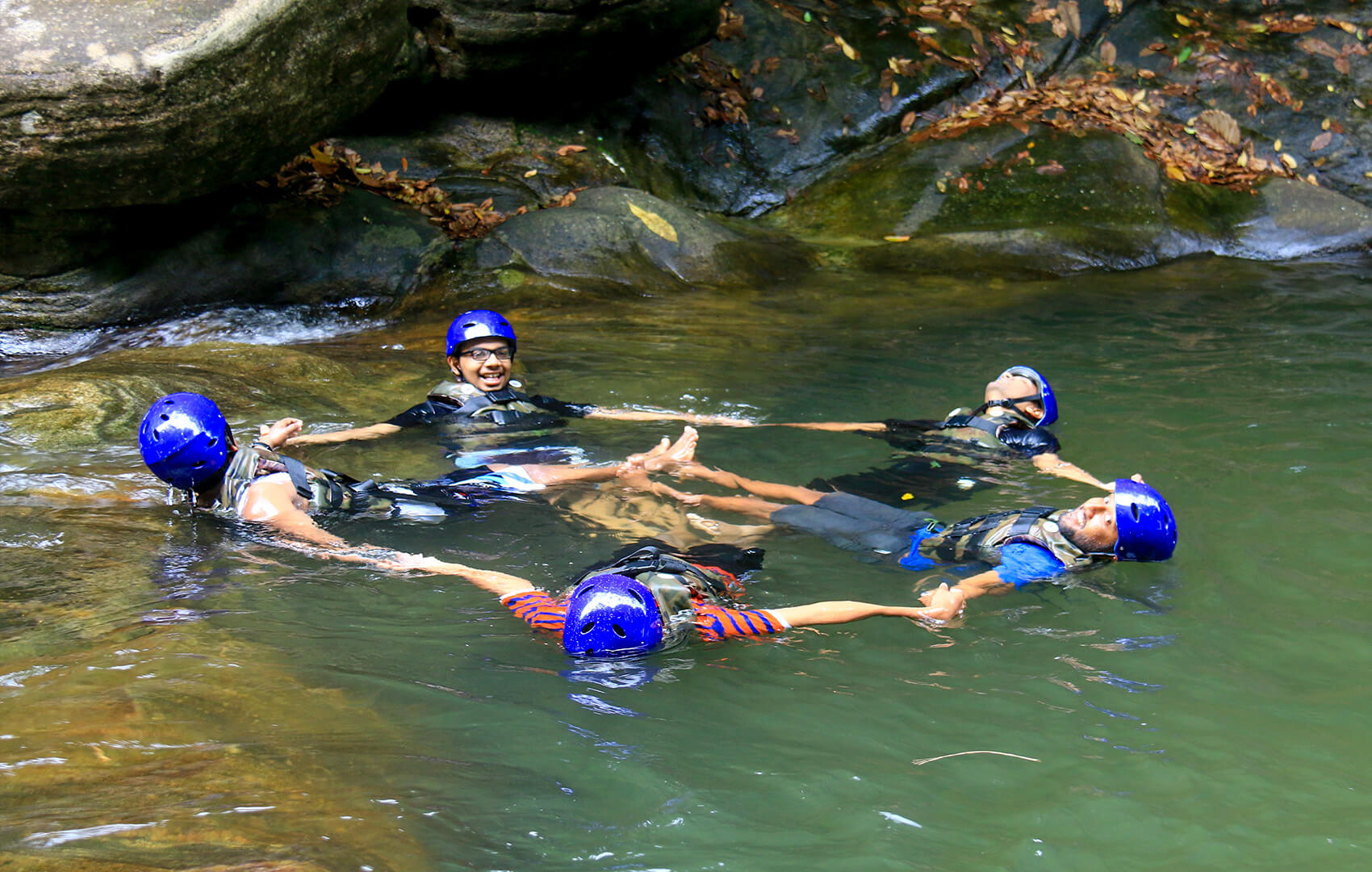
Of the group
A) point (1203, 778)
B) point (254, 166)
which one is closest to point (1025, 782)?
point (1203, 778)

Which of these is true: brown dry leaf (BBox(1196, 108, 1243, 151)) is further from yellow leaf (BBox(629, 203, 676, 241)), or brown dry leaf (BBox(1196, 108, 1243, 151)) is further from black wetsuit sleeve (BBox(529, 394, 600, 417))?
black wetsuit sleeve (BBox(529, 394, 600, 417))

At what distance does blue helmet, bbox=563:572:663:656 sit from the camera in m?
4.40

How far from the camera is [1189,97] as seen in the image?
1645 centimetres

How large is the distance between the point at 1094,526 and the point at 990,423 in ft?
5.84

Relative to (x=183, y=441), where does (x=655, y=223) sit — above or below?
above

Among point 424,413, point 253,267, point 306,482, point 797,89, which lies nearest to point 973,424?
point 424,413

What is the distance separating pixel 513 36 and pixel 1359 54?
12835 millimetres

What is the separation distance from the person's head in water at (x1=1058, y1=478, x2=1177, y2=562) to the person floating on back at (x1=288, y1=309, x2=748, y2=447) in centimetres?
263

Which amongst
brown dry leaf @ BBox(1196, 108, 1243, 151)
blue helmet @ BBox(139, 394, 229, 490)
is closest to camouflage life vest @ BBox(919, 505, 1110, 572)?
blue helmet @ BBox(139, 394, 229, 490)

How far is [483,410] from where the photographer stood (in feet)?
24.5

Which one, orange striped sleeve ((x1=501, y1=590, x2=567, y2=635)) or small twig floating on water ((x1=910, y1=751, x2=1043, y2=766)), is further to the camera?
orange striped sleeve ((x1=501, y1=590, x2=567, y2=635))

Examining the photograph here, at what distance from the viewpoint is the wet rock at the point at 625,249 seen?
11.8m

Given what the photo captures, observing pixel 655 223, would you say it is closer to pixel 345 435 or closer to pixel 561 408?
pixel 561 408

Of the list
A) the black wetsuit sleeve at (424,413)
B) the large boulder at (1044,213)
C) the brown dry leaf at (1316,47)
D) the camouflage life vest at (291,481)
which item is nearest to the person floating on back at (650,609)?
the camouflage life vest at (291,481)
